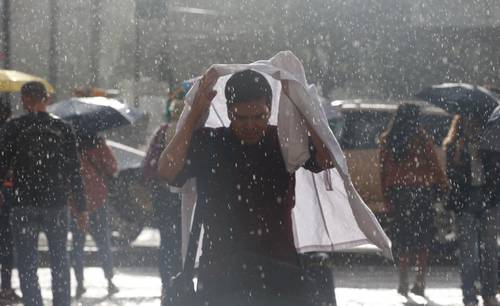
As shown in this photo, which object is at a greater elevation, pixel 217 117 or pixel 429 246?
pixel 217 117

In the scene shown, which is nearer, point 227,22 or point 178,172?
point 178,172

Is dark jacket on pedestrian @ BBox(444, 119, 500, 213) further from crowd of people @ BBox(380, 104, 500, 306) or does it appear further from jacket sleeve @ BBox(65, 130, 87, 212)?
jacket sleeve @ BBox(65, 130, 87, 212)

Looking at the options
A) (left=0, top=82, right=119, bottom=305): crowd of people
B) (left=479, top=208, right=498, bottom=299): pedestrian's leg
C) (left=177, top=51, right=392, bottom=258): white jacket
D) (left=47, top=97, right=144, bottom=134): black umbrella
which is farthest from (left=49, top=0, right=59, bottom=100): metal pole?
(left=177, top=51, right=392, bottom=258): white jacket

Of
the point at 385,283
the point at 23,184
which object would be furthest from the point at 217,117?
the point at 385,283

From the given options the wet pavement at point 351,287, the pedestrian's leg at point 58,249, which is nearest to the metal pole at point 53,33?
the wet pavement at point 351,287

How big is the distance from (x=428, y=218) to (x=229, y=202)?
8538 millimetres

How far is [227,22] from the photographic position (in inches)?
1865

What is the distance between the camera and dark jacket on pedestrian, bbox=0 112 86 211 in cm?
→ 901

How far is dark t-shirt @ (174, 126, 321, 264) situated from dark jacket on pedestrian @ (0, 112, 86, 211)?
168 inches

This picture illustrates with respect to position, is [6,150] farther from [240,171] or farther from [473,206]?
[240,171]

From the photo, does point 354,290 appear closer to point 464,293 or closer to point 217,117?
point 464,293

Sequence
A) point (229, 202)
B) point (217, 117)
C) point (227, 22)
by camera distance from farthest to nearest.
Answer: point (227, 22), point (217, 117), point (229, 202)

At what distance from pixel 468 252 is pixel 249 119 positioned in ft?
21.8

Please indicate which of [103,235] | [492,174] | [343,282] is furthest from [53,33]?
[492,174]
